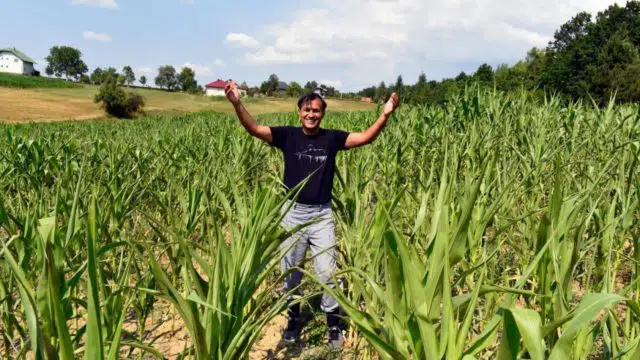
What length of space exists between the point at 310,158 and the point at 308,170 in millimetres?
74

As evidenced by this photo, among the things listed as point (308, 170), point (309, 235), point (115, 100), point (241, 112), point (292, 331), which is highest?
point (115, 100)

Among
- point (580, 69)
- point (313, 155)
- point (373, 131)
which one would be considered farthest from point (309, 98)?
point (580, 69)

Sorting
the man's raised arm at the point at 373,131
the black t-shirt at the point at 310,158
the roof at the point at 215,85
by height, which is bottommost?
the black t-shirt at the point at 310,158

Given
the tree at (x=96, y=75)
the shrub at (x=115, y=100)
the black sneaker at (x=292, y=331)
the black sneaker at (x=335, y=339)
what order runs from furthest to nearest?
the tree at (x=96, y=75) → the shrub at (x=115, y=100) → the black sneaker at (x=292, y=331) → the black sneaker at (x=335, y=339)

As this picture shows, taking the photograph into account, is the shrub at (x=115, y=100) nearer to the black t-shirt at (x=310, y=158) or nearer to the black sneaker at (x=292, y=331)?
the black t-shirt at (x=310, y=158)

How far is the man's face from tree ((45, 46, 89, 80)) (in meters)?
108

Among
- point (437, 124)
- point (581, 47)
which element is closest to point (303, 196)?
point (437, 124)

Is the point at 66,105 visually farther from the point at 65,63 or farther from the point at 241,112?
the point at 65,63

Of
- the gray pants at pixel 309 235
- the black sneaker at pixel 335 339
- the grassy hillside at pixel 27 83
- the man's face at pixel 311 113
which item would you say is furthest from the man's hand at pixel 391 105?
the grassy hillside at pixel 27 83

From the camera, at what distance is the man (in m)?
2.57

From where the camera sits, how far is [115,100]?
40562 mm

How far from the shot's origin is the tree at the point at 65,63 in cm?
9281

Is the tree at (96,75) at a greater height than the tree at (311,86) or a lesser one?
greater

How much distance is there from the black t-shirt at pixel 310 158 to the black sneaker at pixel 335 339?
2.40ft
